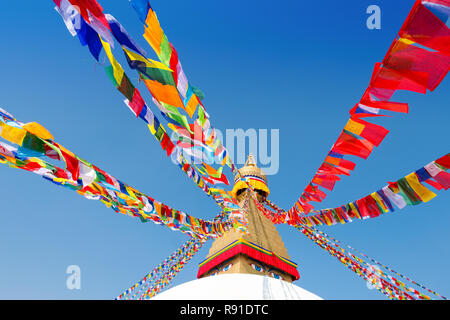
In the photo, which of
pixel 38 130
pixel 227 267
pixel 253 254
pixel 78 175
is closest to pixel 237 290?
pixel 78 175

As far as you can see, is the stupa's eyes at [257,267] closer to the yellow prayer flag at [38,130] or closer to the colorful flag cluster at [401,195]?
the colorful flag cluster at [401,195]

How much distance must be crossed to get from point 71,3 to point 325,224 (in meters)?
6.16

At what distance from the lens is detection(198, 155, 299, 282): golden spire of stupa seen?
22.5ft

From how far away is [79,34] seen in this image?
212 cm

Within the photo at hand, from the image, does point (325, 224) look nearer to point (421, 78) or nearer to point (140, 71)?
point (421, 78)

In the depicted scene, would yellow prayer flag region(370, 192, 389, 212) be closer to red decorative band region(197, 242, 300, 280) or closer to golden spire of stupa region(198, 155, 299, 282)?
golden spire of stupa region(198, 155, 299, 282)

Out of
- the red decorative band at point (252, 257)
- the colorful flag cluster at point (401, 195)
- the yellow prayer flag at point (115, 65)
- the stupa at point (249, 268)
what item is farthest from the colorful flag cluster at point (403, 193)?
the yellow prayer flag at point (115, 65)

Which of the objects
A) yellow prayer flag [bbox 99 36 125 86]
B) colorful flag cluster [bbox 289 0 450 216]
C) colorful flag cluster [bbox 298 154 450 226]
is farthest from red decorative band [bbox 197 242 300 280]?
yellow prayer flag [bbox 99 36 125 86]

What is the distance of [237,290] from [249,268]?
3247mm

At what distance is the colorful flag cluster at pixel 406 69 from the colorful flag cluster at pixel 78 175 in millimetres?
2973

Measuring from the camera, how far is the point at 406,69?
2.65 m
